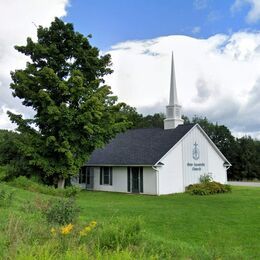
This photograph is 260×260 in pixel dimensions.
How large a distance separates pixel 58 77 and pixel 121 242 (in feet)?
63.5

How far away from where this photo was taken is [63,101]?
2473cm

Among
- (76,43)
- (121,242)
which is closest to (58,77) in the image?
(76,43)

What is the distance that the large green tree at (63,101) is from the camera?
23.4 m

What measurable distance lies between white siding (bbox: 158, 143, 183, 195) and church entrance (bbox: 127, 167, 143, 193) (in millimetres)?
1740

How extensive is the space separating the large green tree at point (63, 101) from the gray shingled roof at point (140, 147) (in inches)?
169

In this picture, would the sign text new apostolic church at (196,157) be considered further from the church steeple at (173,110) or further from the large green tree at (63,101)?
the large green tree at (63,101)

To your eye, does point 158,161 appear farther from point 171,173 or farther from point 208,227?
point 208,227

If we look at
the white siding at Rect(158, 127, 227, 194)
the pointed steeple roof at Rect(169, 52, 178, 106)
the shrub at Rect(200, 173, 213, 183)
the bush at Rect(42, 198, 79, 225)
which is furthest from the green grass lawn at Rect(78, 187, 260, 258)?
the pointed steeple roof at Rect(169, 52, 178, 106)

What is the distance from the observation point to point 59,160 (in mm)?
24391

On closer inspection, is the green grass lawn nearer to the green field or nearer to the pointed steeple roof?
the green field

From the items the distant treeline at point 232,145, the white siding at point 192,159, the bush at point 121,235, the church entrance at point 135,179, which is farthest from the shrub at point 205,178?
the bush at point 121,235

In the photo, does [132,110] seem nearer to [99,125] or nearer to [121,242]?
[99,125]

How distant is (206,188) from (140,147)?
6217 mm

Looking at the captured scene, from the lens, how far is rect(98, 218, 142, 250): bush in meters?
5.96
